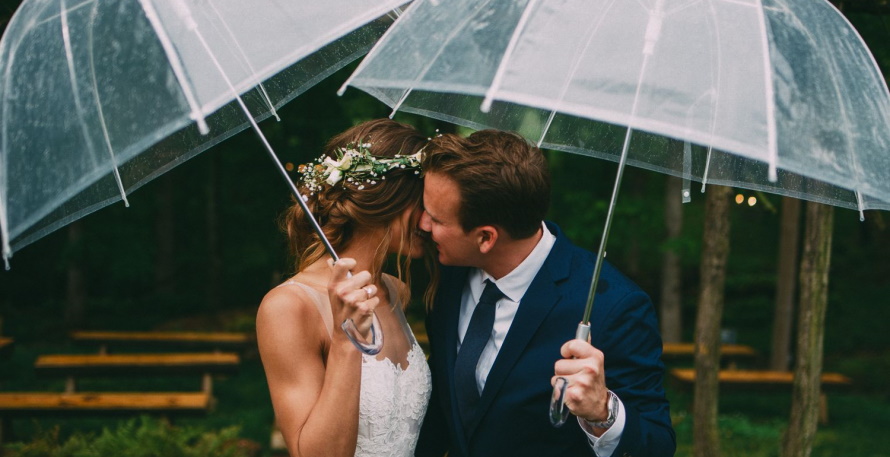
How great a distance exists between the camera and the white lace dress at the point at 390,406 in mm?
3197

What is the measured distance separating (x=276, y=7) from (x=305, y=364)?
119cm

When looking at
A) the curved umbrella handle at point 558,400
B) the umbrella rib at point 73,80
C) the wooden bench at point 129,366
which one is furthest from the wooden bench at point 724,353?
the umbrella rib at point 73,80

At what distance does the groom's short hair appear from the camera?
287 cm

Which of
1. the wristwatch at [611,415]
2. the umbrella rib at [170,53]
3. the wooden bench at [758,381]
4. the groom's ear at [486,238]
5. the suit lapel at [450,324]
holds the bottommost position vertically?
the wooden bench at [758,381]

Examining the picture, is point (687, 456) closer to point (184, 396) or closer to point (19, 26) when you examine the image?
point (184, 396)

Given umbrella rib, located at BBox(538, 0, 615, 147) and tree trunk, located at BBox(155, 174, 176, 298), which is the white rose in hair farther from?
tree trunk, located at BBox(155, 174, 176, 298)

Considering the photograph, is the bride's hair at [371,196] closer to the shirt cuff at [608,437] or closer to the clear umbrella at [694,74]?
the clear umbrella at [694,74]

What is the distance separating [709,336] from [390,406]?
9.29 ft

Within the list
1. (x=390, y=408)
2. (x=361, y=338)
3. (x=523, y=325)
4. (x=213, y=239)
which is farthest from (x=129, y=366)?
(x=361, y=338)

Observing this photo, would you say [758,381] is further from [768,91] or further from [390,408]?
[768,91]

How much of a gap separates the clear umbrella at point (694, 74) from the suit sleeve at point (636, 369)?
0.38 metres

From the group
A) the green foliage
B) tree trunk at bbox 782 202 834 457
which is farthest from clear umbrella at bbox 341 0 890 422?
the green foliage

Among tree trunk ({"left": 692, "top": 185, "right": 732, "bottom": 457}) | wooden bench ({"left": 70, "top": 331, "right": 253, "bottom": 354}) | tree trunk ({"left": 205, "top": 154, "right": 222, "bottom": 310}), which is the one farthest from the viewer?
tree trunk ({"left": 205, "top": 154, "right": 222, "bottom": 310})

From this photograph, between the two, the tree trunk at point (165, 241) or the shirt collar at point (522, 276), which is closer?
the shirt collar at point (522, 276)
